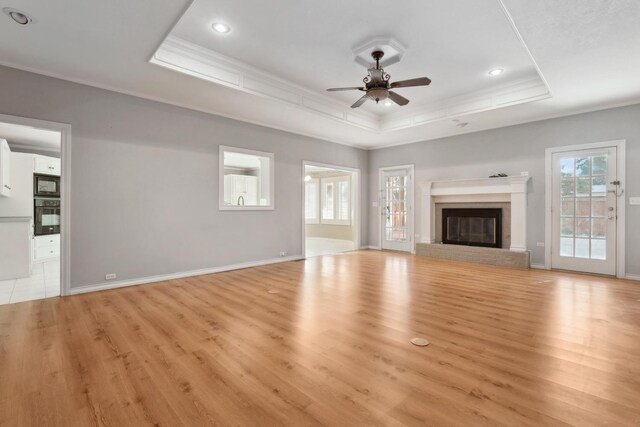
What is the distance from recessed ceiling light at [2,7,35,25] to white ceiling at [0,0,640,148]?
0.25 ft

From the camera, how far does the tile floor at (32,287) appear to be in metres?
3.90

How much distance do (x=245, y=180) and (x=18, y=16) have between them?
693cm

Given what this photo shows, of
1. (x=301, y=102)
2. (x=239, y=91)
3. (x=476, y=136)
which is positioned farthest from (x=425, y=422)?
(x=476, y=136)

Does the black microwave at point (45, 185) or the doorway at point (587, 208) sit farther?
the black microwave at point (45, 185)

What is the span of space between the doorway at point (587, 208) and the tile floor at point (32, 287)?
788 centimetres

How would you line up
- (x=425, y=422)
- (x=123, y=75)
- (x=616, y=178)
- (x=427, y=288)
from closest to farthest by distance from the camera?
(x=425, y=422) < (x=123, y=75) < (x=427, y=288) < (x=616, y=178)

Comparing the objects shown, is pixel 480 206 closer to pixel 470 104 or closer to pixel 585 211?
pixel 585 211

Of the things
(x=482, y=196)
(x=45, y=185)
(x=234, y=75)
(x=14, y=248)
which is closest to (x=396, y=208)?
(x=482, y=196)

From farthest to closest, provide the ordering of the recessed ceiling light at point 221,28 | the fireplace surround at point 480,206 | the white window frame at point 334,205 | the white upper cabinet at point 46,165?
the white window frame at point 334,205 < the white upper cabinet at point 46,165 < the fireplace surround at point 480,206 < the recessed ceiling light at point 221,28

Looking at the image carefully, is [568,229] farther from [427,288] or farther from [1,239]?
[1,239]

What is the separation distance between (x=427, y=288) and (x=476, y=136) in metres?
3.95

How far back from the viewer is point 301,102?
5.07 metres

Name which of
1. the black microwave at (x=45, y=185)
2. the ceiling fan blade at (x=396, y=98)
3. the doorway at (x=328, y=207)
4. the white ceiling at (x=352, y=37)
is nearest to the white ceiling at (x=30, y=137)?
the black microwave at (x=45, y=185)

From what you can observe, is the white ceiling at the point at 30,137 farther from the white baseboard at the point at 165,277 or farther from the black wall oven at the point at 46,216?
the white baseboard at the point at 165,277
